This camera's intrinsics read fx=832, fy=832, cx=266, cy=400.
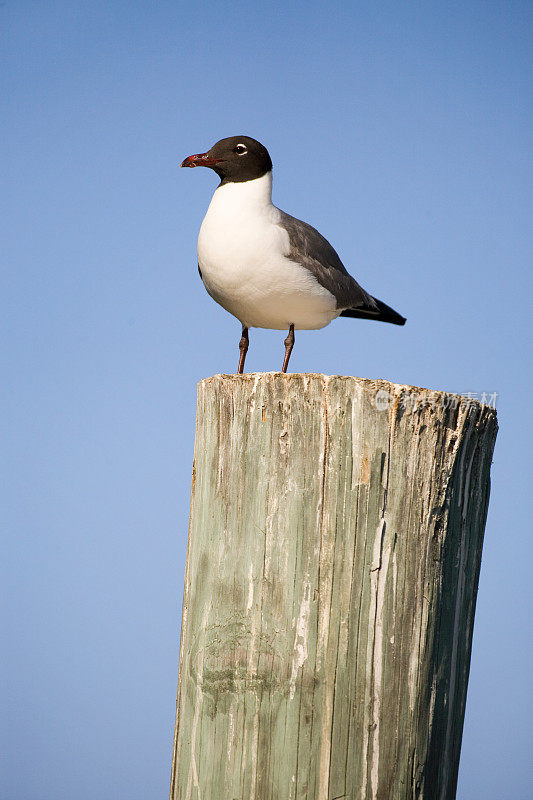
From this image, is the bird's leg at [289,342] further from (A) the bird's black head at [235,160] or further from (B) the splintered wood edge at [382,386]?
(B) the splintered wood edge at [382,386]

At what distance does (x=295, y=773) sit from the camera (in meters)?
2.55

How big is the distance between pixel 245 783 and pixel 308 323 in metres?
2.84

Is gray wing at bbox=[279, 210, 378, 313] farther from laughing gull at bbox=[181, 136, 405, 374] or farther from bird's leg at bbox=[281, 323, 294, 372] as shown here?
bird's leg at bbox=[281, 323, 294, 372]

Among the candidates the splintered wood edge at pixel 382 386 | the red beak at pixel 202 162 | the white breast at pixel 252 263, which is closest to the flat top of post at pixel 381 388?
the splintered wood edge at pixel 382 386

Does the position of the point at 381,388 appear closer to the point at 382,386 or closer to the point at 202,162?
the point at 382,386

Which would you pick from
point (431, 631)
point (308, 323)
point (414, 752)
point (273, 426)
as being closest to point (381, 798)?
point (414, 752)

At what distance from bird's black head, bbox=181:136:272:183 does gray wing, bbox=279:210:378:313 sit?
0.98 ft

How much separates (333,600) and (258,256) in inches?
89.5

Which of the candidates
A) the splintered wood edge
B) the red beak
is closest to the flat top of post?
the splintered wood edge

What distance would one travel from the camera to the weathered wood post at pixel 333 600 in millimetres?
2578

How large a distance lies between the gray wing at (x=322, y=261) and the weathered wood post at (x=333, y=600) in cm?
194

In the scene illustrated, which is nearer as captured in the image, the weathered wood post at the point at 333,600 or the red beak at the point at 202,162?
the weathered wood post at the point at 333,600

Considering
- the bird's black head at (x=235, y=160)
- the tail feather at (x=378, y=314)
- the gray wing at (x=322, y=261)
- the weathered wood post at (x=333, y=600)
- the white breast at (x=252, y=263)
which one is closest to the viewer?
the weathered wood post at (x=333, y=600)

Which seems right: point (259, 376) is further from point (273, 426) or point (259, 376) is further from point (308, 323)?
point (308, 323)
